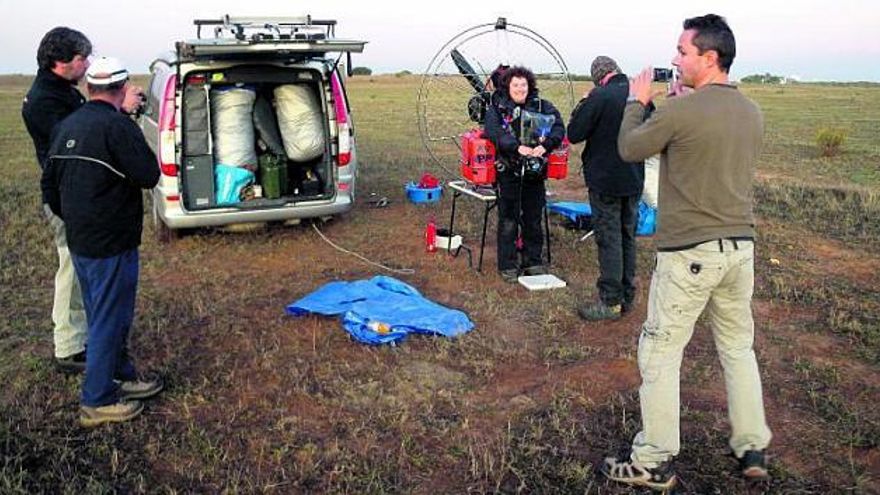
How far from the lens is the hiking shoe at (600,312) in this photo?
5109 mm

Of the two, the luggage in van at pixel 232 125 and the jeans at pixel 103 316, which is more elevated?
the luggage in van at pixel 232 125

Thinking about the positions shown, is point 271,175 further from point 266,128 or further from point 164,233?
point 164,233

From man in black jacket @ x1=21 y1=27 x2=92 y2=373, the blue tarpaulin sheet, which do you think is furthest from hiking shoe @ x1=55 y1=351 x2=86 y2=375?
the blue tarpaulin sheet

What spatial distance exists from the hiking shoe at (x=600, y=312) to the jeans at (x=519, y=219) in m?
1.02

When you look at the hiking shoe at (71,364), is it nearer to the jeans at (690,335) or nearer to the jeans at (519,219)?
the jeans at (690,335)

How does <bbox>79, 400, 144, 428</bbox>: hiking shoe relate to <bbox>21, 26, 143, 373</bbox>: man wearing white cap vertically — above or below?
below

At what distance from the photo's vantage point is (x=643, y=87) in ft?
10.8

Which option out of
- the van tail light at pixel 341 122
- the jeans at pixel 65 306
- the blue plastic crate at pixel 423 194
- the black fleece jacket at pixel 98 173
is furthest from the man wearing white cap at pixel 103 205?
the blue plastic crate at pixel 423 194

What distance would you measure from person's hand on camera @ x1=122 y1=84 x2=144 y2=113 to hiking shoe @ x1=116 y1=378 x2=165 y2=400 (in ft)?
4.58

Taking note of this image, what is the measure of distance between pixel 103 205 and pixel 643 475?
2736 millimetres

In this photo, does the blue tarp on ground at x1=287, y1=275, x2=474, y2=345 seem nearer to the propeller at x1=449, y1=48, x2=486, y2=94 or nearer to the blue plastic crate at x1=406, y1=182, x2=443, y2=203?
the propeller at x1=449, y1=48, x2=486, y2=94

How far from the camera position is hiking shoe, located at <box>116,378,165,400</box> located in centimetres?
380

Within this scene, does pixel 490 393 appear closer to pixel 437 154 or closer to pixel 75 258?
pixel 75 258

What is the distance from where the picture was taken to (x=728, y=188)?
3.02m
